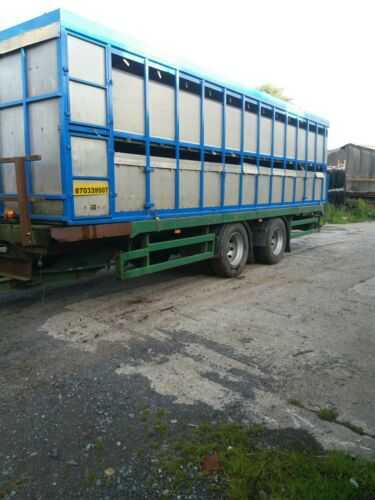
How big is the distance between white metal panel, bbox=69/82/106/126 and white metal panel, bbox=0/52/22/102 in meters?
0.87

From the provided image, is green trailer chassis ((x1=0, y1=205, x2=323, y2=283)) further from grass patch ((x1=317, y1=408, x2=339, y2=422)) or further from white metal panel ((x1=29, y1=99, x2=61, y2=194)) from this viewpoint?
grass patch ((x1=317, y1=408, x2=339, y2=422))

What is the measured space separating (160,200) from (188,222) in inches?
28.7

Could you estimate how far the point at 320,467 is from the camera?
2553 millimetres

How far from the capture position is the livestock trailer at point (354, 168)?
21.9 m

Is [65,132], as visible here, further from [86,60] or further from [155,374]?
[155,374]

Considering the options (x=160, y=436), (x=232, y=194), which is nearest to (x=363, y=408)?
(x=160, y=436)

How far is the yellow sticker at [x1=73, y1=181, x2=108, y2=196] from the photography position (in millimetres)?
4746

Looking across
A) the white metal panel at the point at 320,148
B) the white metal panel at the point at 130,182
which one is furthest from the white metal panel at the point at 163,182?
the white metal panel at the point at 320,148

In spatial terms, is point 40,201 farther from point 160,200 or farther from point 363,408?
point 363,408

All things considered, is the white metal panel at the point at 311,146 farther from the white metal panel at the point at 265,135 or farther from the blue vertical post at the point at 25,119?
the blue vertical post at the point at 25,119

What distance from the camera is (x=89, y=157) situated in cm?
484

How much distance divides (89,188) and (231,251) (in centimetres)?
382

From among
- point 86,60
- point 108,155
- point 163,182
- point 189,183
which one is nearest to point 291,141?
point 189,183

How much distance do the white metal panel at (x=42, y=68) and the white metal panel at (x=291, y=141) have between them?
5922 mm
